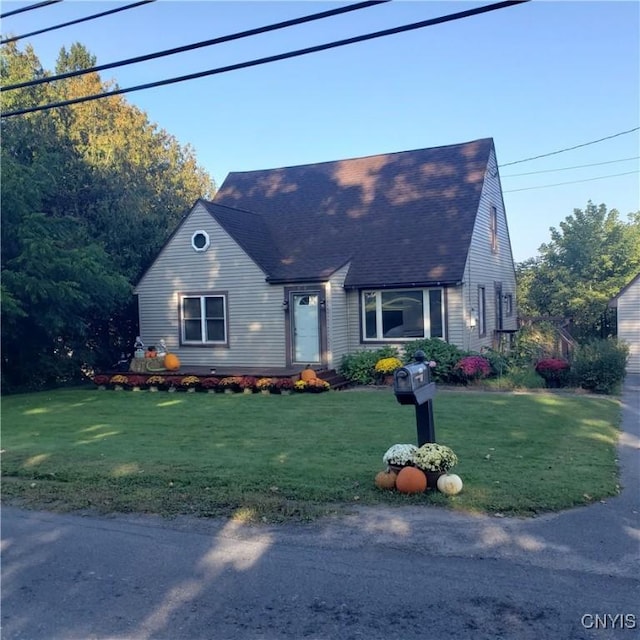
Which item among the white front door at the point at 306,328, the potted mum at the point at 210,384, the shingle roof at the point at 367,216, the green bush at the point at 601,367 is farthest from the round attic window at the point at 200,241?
the green bush at the point at 601,367

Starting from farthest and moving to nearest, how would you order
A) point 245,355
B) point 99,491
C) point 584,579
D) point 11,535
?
1. point 245,355
2. point 99,491
3. point 11,535
4. point 584,579

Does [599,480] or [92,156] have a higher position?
[92,156]

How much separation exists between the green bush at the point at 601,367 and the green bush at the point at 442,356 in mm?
2880

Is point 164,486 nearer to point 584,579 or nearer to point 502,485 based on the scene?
point 502,485

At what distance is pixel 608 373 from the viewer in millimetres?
14547

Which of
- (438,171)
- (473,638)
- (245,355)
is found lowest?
(473,638)

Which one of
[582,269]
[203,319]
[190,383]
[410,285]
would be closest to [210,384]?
[190,383]

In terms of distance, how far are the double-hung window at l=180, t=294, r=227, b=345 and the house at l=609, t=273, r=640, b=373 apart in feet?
43.4

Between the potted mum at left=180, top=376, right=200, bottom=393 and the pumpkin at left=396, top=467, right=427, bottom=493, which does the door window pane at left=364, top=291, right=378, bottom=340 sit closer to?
the potted mum at left=180, top=376, right=200, bottom=393

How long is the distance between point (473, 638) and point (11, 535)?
14.1 feet

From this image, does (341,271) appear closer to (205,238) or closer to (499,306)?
(205,238)

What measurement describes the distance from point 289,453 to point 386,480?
2261 millimetres

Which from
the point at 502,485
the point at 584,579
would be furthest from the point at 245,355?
the point at 584,579

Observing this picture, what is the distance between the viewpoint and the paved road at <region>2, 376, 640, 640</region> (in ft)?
13.1
